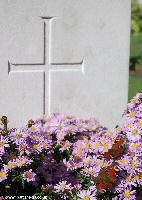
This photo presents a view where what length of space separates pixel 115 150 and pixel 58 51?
0.89 meters

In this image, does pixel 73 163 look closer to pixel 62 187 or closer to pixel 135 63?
pixel 62 187

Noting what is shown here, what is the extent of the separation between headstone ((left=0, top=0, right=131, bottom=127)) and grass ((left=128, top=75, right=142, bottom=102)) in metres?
3.07

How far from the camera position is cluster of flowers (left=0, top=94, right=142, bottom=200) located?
2447 millimetres

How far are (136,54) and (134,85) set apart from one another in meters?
2.70

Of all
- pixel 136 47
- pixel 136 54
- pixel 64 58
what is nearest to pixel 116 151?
pixel 64 58

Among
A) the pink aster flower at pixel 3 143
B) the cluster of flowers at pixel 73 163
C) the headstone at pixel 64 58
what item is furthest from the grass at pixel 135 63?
the pink aster flower at pixel 3 143

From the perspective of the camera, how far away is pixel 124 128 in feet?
8.99

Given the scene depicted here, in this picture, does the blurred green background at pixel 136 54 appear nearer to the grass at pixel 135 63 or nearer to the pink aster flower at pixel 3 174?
the grass at pixel 135 63

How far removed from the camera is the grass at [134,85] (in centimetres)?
662

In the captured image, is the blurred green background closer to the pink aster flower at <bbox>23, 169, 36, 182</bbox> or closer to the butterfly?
the butterfly

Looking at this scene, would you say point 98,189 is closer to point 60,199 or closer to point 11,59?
point 60,199

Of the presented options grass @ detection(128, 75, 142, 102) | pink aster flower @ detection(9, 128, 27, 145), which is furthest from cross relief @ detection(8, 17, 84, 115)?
grass @ detection(128, 75, 142, 102)

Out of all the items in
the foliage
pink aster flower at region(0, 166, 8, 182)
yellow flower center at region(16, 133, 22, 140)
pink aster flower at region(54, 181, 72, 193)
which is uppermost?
the foliage

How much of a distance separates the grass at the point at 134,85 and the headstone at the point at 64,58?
10.1 feet
